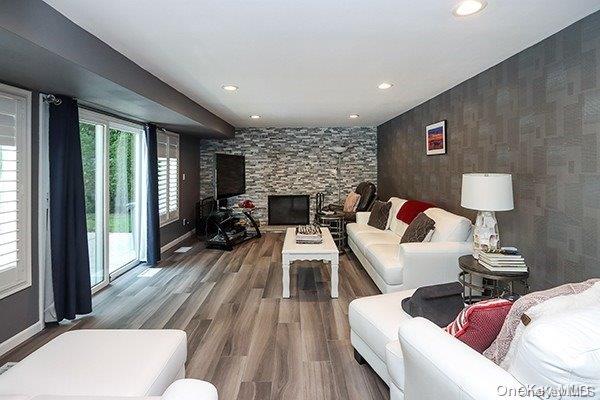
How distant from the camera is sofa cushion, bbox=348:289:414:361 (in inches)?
77.9

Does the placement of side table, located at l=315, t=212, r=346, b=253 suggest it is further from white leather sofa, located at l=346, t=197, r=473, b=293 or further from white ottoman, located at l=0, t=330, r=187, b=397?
white ottoman, located at l=0, t=330, r=187, b=397

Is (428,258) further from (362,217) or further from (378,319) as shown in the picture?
(362,217)

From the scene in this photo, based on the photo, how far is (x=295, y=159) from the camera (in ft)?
25.1

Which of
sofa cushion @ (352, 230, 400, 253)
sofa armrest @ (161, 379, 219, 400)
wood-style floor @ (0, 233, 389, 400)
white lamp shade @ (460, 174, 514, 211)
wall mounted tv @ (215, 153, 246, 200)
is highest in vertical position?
wall mounted tv @ (215, 153, 246, 200)

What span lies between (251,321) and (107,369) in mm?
1674

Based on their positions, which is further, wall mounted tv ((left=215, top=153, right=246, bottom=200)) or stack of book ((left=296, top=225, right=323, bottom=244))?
wall mounted tv ((left=215, top=153, right=246, bottom=200))

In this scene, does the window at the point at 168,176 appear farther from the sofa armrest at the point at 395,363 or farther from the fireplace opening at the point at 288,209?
the sofa armrest at the point at 395,363

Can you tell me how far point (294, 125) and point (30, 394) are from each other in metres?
6.33

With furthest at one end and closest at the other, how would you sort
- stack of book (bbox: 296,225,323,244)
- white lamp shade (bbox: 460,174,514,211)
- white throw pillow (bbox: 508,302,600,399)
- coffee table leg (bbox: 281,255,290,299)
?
stack of book (bbox: 296,225,323,244), coffee table leg (bbox: 281,255,290,299), white lamp shade (bbox: 460,174,514,211), white throw pillow (bbox: 508,302,600,399)

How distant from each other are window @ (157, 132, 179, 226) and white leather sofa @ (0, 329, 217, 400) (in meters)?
3.86

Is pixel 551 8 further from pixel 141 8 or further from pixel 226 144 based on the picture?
pixel 226 144

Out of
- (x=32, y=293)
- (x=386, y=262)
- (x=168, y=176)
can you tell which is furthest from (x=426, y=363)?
(x=168, y=176)

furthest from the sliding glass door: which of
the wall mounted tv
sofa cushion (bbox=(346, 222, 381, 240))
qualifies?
sofa cushion (bbox=(346, 222, 381, 240))

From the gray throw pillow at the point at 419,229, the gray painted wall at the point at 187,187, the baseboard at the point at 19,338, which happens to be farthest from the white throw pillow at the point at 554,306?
the gray painted wall at the point at 187,187
